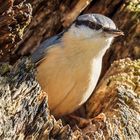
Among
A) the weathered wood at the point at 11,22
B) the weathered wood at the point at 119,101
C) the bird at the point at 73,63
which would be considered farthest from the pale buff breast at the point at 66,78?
the weathered wood at the point at 11,22

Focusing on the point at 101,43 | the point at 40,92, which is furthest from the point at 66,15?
the point at 40,92

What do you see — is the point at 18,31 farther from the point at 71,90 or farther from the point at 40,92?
the point at 71,90

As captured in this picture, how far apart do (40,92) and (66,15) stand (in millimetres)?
1723

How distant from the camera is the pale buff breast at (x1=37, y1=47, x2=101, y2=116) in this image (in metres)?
4.00

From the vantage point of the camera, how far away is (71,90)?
13.5 feet

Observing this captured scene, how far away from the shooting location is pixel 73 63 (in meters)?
4.06

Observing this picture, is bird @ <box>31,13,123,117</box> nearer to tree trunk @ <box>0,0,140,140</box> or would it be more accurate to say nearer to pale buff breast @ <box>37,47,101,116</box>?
pale buff breast @ <box>37,47,101,116</box>

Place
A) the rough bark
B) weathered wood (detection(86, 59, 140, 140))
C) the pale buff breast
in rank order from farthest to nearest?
the pale buff breast < weathered wood (detection(86, 59, 140, 140)) < the rough bark

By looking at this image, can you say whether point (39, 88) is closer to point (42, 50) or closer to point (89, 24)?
point (42, 50)

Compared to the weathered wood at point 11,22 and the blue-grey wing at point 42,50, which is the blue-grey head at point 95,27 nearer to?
the blue-grey wing at point 42,50

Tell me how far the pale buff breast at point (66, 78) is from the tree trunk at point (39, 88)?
0.20 m

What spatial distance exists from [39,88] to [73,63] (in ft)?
2.65

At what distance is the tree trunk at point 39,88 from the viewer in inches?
124

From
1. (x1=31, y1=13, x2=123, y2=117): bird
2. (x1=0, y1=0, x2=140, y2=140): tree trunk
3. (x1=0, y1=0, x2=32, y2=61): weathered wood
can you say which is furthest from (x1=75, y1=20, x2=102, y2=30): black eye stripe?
(x1=0, y1=0, x2=32, y2=61): weathered wood
